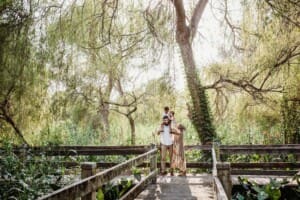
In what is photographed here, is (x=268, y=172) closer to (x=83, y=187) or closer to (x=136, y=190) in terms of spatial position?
(x=136, y=190)

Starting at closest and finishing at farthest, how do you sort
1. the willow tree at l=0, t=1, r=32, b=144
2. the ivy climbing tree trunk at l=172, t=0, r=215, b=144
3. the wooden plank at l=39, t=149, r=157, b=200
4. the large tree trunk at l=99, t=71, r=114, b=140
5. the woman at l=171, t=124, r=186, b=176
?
the wooden plank at l=39, t=149, r=157, b=200 → the woman at l=171, t=124, r=186, b=176 → the willow tree at l=0, t=1, r=32, b=144 → the ivy climbing tree trunk at l=172, t=0, r=215, b=144 → the large tree trunk at l=99, t=71, r=114, b=140

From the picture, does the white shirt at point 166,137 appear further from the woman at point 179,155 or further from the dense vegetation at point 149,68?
the dense vegetation at point 149,68

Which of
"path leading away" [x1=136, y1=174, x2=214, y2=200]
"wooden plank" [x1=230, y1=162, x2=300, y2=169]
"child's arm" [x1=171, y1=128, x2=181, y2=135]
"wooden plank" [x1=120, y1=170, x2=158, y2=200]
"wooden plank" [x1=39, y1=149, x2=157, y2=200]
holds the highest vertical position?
"child's arm" [x1=171, y1=128, x2=181, y2=135]

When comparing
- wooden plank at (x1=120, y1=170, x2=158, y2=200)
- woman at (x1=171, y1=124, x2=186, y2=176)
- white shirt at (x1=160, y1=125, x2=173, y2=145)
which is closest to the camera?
wooden plank at (x1=120, y1=170, x2=158, y2=200)

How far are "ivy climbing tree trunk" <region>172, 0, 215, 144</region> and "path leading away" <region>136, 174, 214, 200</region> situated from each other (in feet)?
11.0

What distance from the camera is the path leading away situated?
6.38 meters

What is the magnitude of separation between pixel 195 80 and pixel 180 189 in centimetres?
557

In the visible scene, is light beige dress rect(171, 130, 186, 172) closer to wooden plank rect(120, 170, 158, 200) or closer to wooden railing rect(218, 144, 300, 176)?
wooden railing rect(218, 144, 300, 176)

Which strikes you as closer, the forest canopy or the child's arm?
the child's arm

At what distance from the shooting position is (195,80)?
1223cm

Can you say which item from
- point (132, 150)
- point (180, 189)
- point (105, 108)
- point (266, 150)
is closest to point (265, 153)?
point (266, 150)

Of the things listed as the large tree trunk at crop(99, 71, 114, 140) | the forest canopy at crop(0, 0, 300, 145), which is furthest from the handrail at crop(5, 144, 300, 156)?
the large tree trunk at crop(99, 71, 114, 140)

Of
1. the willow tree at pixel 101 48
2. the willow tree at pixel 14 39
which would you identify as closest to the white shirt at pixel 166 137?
the willow tree at pixel 101 48

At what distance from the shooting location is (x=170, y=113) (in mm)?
9227
